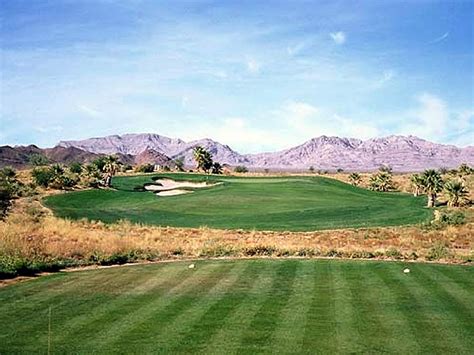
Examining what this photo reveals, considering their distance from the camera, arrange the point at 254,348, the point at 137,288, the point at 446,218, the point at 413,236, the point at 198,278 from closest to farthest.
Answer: the point at 254,348, the point at 137,288, the point at 198,278, the point at 413,236, the point at 446,218

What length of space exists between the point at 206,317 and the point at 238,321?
0.79m

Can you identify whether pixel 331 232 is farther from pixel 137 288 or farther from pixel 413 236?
pixel 137 288

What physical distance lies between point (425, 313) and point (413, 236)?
23635 mm

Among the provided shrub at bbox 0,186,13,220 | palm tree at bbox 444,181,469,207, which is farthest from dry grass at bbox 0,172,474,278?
palm tree at bbox 444,181,469,207

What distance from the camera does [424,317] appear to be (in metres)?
12.5

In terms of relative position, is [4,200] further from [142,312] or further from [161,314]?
[161,314]

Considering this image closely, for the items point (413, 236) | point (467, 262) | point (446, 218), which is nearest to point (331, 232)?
point (413, 236)

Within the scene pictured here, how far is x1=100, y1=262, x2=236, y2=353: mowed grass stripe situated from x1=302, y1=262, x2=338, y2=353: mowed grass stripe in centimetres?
274

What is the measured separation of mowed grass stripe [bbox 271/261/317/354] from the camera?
1043cm

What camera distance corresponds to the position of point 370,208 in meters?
56.7

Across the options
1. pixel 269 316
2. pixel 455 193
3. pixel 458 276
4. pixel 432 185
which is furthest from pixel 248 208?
pixel 269 316

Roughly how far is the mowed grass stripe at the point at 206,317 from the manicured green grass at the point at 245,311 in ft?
0.07

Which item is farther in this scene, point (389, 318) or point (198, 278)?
point (198, 278)

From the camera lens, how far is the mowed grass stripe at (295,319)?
1043 centimetres
